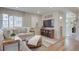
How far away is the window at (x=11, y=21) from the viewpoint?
226 cm

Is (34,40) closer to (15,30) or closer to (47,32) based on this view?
(47,32)

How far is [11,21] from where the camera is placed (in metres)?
2.31

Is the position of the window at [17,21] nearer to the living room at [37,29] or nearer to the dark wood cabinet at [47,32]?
the living room at [37,29]

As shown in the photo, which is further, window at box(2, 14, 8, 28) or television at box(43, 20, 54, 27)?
television at box(43, 20, 54, 27)

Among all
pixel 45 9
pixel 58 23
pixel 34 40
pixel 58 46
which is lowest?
pixel 58 46

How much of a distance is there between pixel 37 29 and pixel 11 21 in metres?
0.51

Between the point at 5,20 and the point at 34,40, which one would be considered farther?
the point at 34,40

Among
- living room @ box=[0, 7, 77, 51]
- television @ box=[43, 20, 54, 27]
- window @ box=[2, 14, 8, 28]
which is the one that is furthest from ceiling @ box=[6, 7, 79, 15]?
window @ box=[2, 14, 8, 28]

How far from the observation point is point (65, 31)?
2375 millimetres

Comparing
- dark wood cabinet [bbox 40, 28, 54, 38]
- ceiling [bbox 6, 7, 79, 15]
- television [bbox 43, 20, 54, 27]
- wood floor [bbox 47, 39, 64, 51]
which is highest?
ceiling [bbox 6, 7, 79, 15]

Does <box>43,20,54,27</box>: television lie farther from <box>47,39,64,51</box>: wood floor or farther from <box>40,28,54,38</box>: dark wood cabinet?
<box>47,39,64,51</box>: wood floor

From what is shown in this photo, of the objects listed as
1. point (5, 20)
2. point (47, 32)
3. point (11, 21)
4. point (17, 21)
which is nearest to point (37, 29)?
point (47, 32)

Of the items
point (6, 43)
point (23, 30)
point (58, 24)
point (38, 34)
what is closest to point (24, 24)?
point (23, 30)

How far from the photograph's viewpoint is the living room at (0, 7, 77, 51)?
232 centimetres
